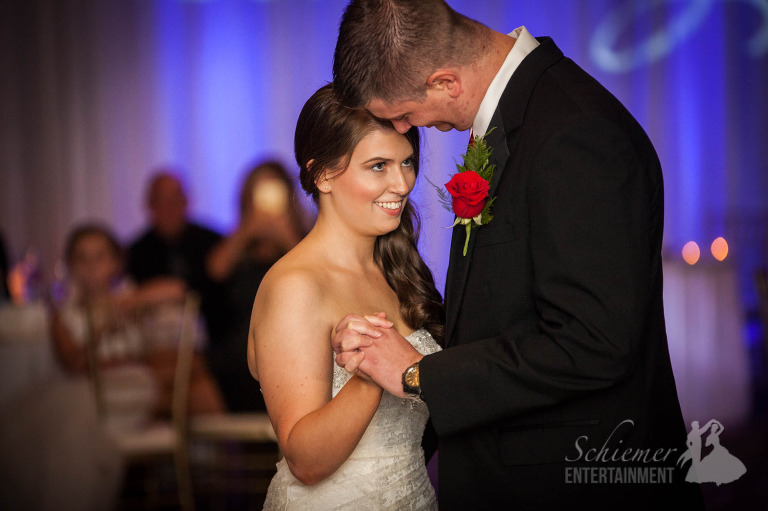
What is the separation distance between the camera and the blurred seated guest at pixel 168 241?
538 centimetres

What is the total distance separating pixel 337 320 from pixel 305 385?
0.20 m

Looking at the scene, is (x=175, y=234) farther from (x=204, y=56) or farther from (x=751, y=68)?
(x=751, y=68)

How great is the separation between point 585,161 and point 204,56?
18.6 ft

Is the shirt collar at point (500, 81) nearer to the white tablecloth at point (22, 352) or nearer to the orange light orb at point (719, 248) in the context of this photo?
the white tablecloth at point (22, 352)

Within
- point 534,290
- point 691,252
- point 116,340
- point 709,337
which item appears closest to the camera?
point 534,290

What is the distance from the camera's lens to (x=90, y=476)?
4.27 meters

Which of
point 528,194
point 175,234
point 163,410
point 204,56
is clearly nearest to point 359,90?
point 528,194

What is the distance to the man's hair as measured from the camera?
176 centimetres

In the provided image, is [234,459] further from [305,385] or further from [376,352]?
[376,352]

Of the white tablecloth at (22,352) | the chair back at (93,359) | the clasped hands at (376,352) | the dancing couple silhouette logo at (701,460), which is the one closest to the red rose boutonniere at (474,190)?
the clasped hands at (376,352)

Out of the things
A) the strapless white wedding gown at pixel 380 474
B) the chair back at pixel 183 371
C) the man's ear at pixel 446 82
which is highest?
the man's ear at pixel 446 82

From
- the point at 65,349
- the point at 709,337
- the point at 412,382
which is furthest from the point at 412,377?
the point at 709,337

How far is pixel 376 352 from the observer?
1.79 m

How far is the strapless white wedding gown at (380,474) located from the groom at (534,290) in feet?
0.99
